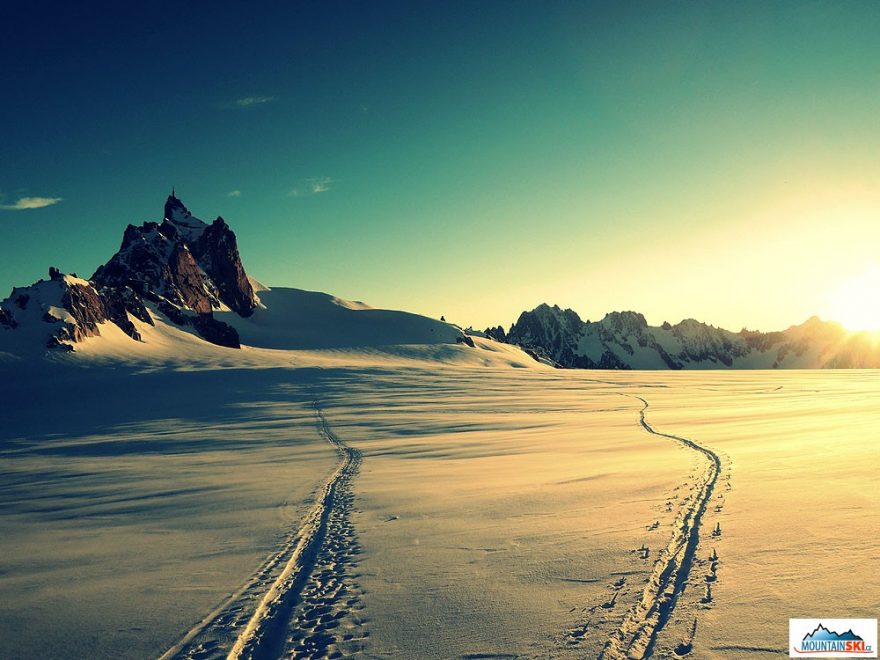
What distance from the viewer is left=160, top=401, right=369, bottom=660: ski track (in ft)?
21.1

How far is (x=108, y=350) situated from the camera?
63906 millimetres

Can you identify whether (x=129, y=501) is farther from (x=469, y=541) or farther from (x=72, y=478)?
(x=469, y=541)

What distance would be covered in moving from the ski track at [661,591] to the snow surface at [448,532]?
3.5 inches

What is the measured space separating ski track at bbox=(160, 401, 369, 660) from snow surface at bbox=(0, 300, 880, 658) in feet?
0.16

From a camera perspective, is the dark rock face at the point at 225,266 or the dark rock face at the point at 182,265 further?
the dark rock face at the point at 225,266

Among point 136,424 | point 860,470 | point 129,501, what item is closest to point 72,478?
point 129,501

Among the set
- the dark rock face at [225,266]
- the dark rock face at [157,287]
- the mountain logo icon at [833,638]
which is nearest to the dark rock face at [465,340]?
the dark rock face at [157,287]

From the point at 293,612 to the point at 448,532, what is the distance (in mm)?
3905

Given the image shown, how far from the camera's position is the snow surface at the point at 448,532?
661cm

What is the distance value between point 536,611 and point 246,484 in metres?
11.8

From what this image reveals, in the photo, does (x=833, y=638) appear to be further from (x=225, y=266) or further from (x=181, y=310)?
(x=225, y=266)

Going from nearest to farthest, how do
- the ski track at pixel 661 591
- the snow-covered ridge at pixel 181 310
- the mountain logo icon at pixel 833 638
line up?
the mountain logo icon at pixel 833 638 < the ski track at pixel 661 591 < the snow-covered ridge at pixel 181 310

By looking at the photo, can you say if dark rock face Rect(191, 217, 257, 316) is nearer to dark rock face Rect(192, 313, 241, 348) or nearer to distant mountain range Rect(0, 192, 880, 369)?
Answer: distant mountain range Rect(0, 192, 880, 369)

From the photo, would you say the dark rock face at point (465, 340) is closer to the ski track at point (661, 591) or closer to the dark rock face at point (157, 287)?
the dark rock face at point (157, 287)
